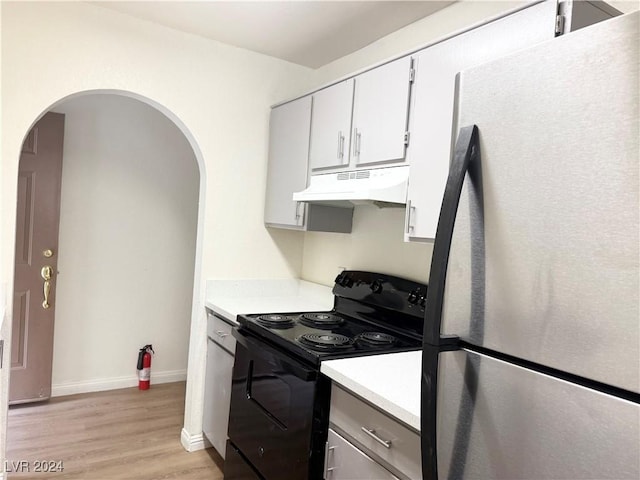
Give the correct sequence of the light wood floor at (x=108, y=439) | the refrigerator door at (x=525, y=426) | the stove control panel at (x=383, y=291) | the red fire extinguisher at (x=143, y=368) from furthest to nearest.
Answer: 1. the red fire extinguisher at (x=143, y=368)
2. the light wood floor at (x=108, y=439)
3. the stove control panel at (x=383, y=291)
4. the refrigerator door at (x=525, y=426)

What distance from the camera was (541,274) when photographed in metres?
0.72

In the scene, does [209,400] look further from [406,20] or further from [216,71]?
[406,20]

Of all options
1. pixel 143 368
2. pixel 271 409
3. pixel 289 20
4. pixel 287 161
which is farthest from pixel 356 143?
pixel 143 368

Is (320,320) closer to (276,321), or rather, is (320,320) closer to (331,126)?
(276,321)

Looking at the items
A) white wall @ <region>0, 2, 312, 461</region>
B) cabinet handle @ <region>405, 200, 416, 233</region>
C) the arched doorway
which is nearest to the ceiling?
white wall @ <region>0, 2, 312, 461</region>

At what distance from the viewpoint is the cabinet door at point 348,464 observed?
4.66ft

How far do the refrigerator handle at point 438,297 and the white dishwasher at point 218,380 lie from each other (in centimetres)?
174

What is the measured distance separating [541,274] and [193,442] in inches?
104

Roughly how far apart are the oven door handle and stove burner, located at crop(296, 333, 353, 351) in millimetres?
89

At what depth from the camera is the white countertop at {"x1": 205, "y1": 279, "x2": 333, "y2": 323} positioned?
2647 millimetres

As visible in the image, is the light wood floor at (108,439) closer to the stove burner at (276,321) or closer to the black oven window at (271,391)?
the black oven window at (271,391)

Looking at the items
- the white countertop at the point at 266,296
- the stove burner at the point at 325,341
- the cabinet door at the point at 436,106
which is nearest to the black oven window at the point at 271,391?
the stove burner at the point at 325,341

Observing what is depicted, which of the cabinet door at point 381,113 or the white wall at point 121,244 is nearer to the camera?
the cabinet door at point 381,113

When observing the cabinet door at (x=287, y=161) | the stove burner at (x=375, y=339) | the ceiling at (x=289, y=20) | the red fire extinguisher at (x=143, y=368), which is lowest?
the red fire extinguisher at (x=143, y=368)
